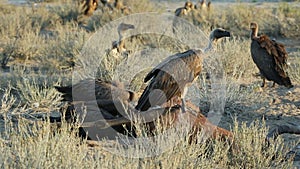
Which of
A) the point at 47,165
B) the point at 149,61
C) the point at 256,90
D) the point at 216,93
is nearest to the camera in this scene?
the point at 47,165

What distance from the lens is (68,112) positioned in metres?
6.95

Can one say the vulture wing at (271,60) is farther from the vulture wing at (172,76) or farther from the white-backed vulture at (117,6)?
the white-backed vulture at (117,6)

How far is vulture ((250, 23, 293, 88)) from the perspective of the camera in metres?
10.5

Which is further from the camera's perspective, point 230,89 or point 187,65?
point 230,89

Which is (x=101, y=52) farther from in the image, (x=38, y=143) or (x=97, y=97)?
(x=38, y=143)

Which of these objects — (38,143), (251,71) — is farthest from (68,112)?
(251,71)

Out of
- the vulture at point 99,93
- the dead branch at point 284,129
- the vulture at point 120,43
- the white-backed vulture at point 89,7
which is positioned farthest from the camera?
the white-backed vulture at point 89,7

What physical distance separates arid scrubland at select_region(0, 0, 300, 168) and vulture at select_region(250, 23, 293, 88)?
9.1 inches

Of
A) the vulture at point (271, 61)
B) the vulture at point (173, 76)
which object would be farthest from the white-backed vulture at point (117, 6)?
the vulture at point (173, 76)

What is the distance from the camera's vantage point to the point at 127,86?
996 centimetres

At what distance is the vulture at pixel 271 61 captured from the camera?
1048cm

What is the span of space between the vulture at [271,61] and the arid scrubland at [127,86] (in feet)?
0.76

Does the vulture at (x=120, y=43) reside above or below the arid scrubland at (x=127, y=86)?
above

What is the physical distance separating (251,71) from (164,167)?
7.50 meters
